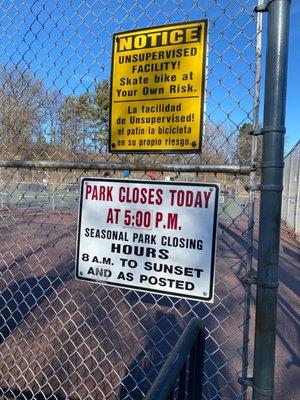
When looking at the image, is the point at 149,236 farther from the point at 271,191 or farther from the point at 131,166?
the point at 271,191

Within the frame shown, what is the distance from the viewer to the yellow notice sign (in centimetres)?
185

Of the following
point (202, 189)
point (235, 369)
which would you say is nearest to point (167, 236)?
point (202, 189)

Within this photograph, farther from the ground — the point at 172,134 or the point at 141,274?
the point at 172,134

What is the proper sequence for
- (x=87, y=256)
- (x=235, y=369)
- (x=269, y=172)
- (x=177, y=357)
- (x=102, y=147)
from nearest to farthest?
(x=177, y=357), (x=269, y=172), (x=87, y=256), (x=102, y=147), (x=235, y=369)

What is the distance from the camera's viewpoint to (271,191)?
159cm

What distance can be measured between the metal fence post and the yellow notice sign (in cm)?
35

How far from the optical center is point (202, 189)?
1849 millimetres

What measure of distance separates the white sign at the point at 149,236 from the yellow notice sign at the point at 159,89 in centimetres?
23

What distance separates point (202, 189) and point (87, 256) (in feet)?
2.51

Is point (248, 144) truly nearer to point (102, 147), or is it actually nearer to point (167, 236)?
point (167, 236)

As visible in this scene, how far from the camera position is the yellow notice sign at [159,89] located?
185cm

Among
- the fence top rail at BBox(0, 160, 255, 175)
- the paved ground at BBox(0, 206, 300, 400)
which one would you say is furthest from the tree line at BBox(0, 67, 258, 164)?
the paved ground at BBox(0, 206, 300, 400)

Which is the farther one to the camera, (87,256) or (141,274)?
(87,256)

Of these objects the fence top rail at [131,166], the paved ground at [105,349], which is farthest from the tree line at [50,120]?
the paved ground at [105,349]
